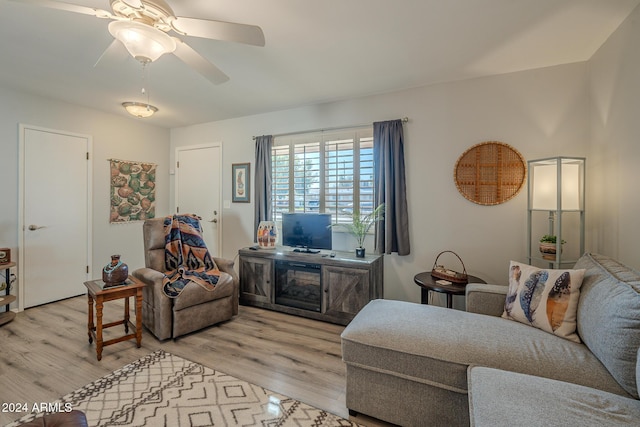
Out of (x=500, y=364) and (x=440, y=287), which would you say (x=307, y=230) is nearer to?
(x=440, y=287)

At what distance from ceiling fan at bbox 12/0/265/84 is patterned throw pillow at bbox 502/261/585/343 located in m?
2.26

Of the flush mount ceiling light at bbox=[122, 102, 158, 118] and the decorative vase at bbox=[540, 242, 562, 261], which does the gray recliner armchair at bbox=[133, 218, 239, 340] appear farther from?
the decorative vase at bbox=[540, 242, 562, 261]

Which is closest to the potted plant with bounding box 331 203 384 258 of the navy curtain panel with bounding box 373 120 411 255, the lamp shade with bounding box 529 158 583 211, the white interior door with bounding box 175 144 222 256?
the navy curtain panel with bounding box 373 120 411 255

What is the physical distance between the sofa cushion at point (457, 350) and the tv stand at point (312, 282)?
41.6 inches

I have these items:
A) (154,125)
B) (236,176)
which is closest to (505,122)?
(236,176)

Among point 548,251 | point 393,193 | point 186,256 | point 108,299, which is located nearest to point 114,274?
point 108,299

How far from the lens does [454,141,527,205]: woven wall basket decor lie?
278 centimetres

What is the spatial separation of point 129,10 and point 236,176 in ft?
9.60

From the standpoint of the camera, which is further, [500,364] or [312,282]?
[312,282]

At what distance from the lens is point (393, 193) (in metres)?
3.20

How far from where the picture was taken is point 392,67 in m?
2.70

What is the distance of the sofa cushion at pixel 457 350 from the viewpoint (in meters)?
1.38

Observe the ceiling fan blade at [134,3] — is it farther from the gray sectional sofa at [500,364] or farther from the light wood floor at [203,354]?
the light wood floor at [203,354]

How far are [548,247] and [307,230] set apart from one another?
2326 millimetres
